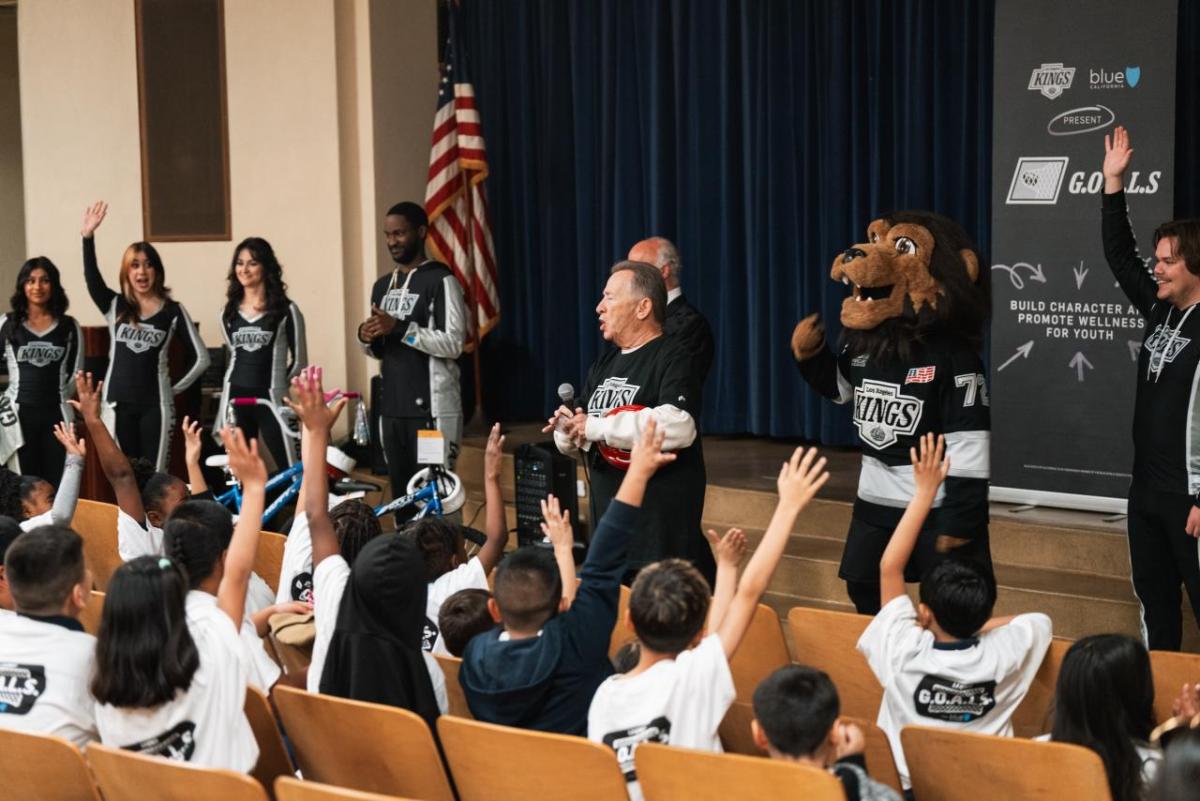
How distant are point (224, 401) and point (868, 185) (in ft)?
11.5

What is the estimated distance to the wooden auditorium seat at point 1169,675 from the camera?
3.22 m

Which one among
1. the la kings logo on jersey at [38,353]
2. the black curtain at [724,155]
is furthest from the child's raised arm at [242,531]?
the black curtain at [724,155]

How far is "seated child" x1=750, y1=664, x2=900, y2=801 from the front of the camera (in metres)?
2.59

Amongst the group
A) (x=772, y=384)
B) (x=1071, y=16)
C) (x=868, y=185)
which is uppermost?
(x=1071, y=16)

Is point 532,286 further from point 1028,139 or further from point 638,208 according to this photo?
point 1028,139

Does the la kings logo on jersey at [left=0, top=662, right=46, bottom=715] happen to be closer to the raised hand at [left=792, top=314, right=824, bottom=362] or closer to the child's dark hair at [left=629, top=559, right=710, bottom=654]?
the child's dark hair at [left=629, top=559, right=710, bottom=654]

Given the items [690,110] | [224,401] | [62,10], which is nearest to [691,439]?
[224,401]

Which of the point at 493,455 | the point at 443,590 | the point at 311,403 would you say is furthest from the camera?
the point at 493,455


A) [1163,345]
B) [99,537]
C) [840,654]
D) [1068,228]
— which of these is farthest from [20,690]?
[1068,228]

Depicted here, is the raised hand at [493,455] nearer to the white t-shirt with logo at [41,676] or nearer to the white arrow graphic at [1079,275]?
the white t-shirt with logo at [41,676]

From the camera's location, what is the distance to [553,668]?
306cm

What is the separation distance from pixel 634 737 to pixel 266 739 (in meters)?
0.93

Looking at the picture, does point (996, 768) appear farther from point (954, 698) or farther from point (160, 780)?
point (160, 780)

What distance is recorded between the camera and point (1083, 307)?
5953 millimetres
